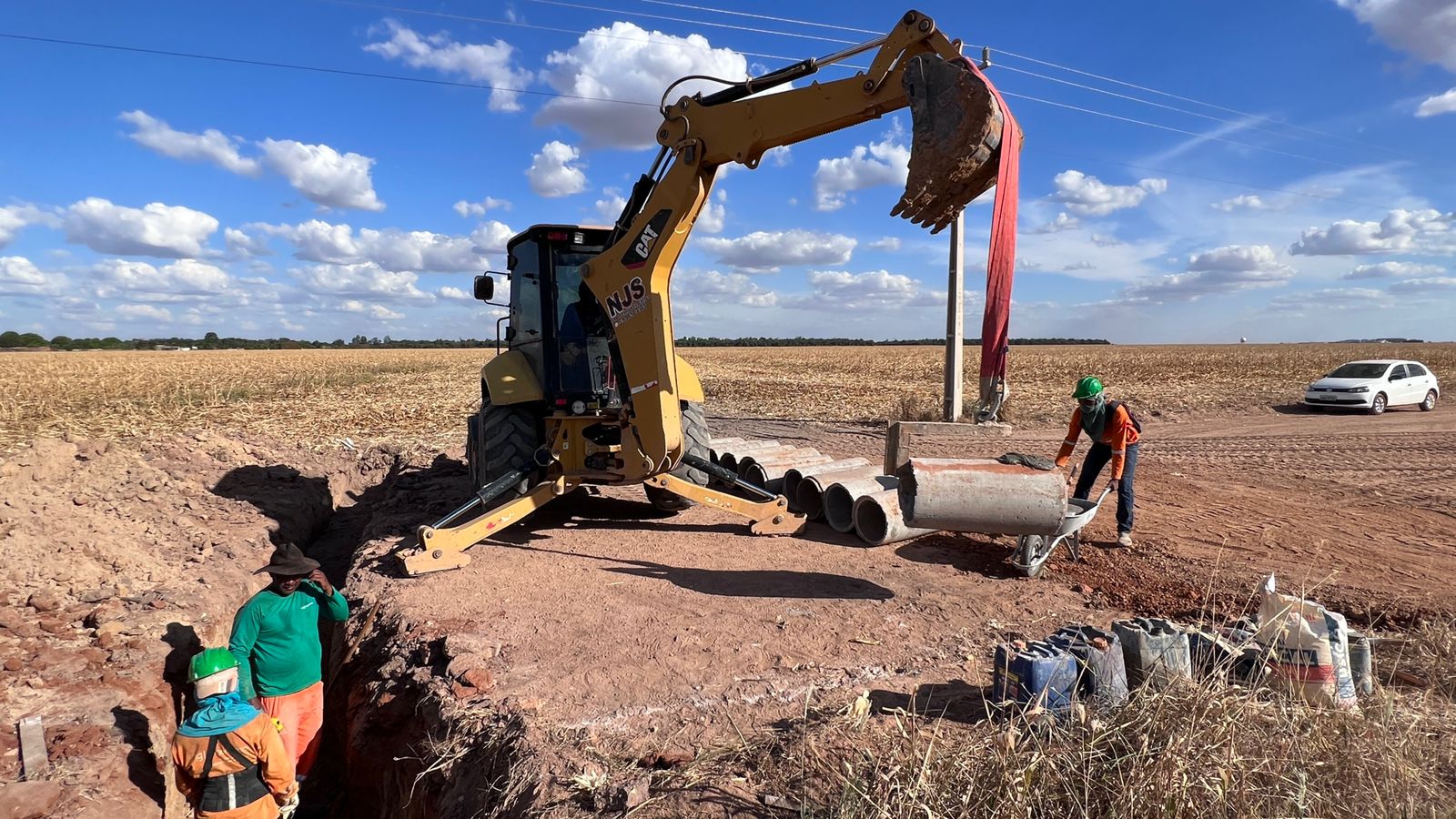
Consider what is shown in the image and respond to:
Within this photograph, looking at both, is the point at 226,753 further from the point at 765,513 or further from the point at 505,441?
the point at 765,513

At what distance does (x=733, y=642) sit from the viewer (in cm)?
493

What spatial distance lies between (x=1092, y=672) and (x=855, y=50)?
4.03 meters

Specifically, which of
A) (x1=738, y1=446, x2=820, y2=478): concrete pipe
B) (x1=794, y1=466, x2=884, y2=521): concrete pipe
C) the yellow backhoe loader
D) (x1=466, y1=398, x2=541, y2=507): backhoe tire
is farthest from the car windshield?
(x1=466, y1=398, x2=541, y2=507): backhoe tire

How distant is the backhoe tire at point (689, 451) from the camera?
7.87 meters

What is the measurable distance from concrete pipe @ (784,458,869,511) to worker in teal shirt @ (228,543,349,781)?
4758 mm

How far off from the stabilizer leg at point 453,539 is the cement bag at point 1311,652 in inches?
214

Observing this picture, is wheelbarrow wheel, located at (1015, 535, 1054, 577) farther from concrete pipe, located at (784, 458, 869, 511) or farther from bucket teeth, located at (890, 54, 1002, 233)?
bucket teeth, located at (890, 54, 1002, 233)

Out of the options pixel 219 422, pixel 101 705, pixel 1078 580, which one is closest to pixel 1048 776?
pixel 1078 580

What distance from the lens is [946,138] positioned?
472 cm

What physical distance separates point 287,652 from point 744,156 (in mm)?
4592

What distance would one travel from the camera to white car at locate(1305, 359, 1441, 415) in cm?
1841

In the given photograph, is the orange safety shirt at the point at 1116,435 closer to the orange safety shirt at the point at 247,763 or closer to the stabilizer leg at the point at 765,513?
the stabilizer leg at the point at 765,513

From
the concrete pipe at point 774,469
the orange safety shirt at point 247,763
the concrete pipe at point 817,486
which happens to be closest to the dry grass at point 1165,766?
the orange safety shirt at point 247,763

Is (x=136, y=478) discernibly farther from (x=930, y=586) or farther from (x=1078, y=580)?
(x=1078, y=580)
